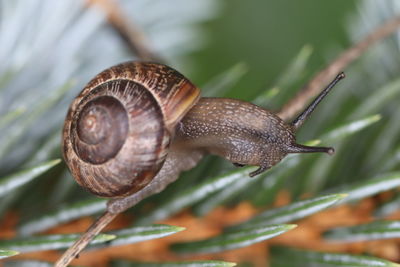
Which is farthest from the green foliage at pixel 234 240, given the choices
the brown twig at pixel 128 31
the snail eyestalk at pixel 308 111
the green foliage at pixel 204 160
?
the brown twig at pixel 128 31

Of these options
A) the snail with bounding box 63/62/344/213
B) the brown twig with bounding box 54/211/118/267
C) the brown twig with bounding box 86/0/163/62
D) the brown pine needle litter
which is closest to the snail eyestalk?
the snail with bounding box 63/62/344/213

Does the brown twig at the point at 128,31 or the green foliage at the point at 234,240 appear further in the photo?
the brown twig at the point at 128,31

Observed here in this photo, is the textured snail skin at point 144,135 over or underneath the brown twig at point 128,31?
underneath

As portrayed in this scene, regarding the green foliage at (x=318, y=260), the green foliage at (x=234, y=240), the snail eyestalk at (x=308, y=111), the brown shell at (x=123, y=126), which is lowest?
the green foliage at (x=318, y=260)

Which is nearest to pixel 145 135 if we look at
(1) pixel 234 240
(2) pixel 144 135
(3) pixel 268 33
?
(2) pixel 144 135

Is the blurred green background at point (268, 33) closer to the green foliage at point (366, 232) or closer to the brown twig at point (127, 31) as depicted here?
the brown twig at point (127, 31)

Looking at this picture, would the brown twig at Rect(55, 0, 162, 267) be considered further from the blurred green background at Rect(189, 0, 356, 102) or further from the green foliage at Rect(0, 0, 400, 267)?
the blurred green background at Rect(189, 0, 356, 102)

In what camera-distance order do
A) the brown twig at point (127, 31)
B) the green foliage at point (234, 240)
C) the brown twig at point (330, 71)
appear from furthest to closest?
the brown twig at point (127, 31) → the brown twig at point (330, 71) → the green foliage at point (234, 240)
